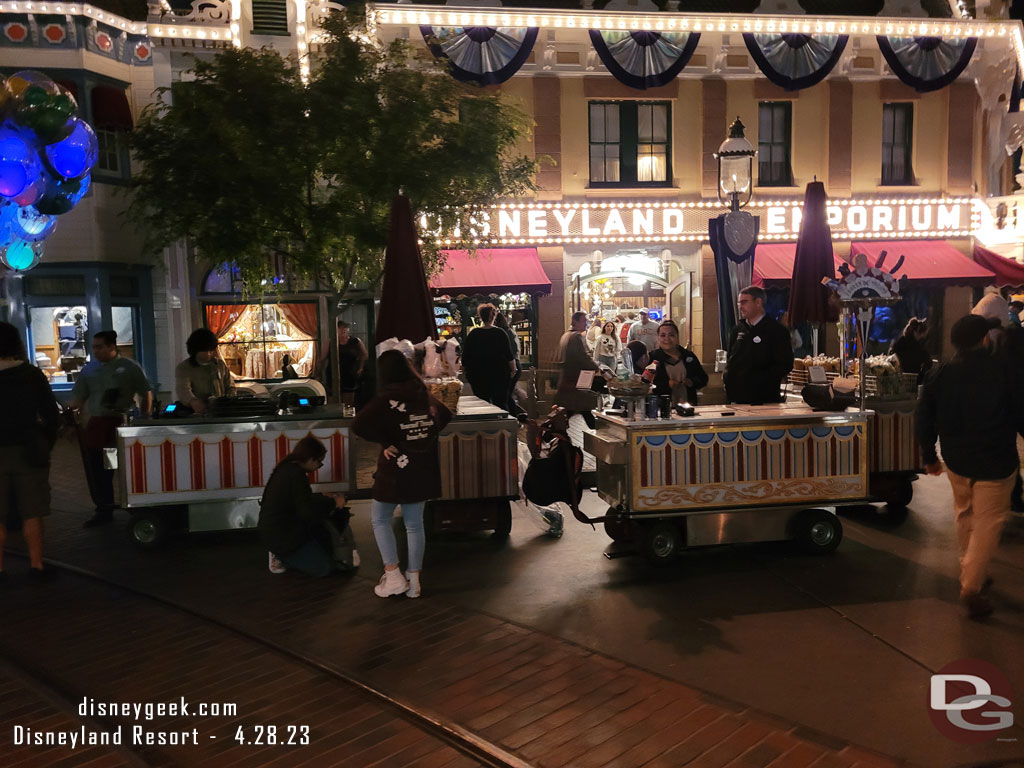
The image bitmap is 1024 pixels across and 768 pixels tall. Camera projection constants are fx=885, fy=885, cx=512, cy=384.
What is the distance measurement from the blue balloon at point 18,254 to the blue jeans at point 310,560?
408cm

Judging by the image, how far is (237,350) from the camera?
16.8 metres

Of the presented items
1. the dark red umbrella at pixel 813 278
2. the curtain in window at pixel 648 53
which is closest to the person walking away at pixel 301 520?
the dark red umbrella at pixel 813 278

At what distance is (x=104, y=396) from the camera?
8.25 meters

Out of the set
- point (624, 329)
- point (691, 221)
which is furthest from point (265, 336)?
point (691, 221)

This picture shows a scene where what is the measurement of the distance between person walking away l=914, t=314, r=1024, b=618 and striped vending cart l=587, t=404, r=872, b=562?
1.28 metres

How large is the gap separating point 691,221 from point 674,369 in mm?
10180

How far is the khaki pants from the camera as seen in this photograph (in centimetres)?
532

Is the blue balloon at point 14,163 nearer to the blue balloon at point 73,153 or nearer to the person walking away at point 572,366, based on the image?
the blue balloon at point 73,153

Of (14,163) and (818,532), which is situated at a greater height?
(14,163)

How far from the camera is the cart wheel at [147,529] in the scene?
7.47m

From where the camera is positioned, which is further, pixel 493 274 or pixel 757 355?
pixel 493 274

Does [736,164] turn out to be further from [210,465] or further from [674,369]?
[210,465]

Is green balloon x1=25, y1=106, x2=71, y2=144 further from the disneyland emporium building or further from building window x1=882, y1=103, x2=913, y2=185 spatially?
building window x1=882, y1=103, x2=913, y2=185

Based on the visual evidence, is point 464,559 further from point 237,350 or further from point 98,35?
point 98,35
